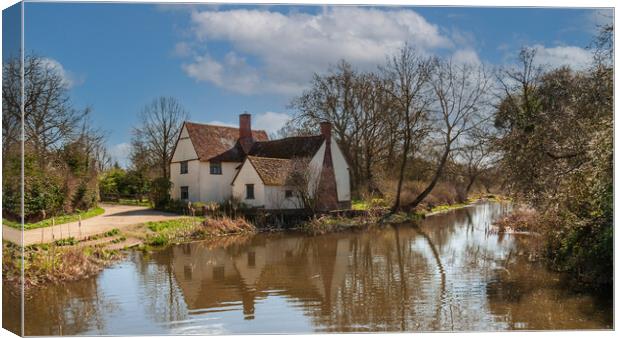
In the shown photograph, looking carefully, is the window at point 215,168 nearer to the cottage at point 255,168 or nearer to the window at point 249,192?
the cottage at point 255,168

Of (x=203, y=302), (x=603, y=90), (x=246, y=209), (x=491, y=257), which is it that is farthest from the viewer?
(x=246, y=209)

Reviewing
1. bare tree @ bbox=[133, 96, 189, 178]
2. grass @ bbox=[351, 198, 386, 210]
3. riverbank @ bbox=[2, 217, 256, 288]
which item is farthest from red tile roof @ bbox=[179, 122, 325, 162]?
riverbank @ bbox=[2, 217, 256, 288]

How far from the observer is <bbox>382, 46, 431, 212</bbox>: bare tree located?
929 centimetres

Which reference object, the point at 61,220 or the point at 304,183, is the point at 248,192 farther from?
the point at 61,220

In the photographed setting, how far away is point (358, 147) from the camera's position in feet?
39.2

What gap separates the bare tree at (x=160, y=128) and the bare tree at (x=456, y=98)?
4619 millimetres

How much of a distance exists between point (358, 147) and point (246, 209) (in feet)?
16.9

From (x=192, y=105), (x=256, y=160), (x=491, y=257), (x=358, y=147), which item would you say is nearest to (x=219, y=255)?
(x=256, y=160)

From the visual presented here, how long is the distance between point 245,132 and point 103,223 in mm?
6054

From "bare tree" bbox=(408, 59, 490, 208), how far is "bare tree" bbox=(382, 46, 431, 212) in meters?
0.28

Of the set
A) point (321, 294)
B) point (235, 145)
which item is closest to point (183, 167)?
point (235, 145)

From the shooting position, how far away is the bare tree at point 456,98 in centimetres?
921

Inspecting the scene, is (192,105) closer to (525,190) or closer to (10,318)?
(10,318)

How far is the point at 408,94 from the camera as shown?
36.6ft
